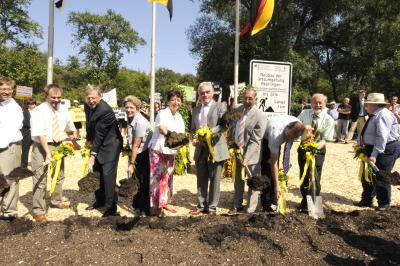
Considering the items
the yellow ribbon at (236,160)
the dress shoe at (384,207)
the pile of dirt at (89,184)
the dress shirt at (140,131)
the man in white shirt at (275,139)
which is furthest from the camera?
the dress shoe at (384,207)

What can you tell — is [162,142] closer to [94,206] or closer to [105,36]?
[94,206]

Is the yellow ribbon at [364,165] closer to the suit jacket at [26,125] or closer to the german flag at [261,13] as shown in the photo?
the suit jacket at [26,125]

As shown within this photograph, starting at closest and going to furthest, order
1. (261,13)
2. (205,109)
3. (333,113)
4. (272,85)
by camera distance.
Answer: (205,109)
(272,85)
(261,13)
(333,113)

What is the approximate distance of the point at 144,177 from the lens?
4812 millimetres

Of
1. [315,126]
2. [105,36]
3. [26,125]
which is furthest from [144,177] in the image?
[105,36]

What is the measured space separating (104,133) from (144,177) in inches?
38.0

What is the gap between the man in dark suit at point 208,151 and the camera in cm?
448

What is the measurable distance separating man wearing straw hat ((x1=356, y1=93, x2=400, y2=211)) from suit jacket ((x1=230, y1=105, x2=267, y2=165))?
179 centimetres

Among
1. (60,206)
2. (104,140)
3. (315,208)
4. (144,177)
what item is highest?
(104,140)

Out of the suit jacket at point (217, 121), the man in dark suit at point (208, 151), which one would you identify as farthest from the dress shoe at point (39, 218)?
the suit jacket at point (217, 121)

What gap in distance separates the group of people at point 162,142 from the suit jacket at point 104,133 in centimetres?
1

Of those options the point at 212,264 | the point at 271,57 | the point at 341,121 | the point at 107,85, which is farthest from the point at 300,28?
the point at 107,85

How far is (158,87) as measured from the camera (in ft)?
232

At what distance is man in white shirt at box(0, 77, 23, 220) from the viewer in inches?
158
